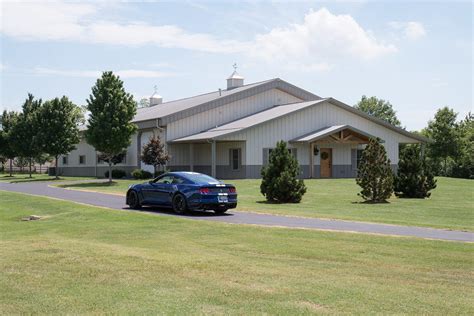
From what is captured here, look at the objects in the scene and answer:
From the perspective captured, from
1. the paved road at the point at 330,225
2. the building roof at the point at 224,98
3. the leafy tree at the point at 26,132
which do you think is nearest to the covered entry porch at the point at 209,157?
the building roof at the point at 224,98

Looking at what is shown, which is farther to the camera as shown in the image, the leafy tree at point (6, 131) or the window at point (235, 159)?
the leafy tree at point (6, 131)

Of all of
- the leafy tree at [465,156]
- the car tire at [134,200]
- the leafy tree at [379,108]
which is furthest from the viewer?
the leafy tree at [379,108]

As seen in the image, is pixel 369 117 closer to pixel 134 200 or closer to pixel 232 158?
pixel 232 158

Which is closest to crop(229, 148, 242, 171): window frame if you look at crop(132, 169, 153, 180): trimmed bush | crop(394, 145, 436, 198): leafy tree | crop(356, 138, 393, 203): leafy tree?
crop(132, 169, 153, 180): trimmed bush

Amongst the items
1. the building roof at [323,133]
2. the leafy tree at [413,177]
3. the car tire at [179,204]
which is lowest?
the car tire at [179,204]

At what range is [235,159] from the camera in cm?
4397

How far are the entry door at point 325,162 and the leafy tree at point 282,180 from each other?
19759mm

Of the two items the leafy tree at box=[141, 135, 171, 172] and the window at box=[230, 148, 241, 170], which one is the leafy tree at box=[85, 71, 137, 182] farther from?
the window at box=[230, 148, 241, 170]

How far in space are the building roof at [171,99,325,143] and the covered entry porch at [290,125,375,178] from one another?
7.87ft

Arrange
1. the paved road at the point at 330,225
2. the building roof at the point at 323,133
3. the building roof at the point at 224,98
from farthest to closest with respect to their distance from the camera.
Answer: the building roof at the point at 224,98
the building roof at the point at 323,133
the paved road at the point at 330,225

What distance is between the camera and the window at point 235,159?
43.6 m

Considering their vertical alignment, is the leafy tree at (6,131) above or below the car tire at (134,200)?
above

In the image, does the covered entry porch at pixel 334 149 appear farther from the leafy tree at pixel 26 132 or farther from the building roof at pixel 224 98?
the leafy tree at pixel 26 132

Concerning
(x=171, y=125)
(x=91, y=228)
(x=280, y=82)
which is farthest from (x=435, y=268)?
(x=280, y=82)
